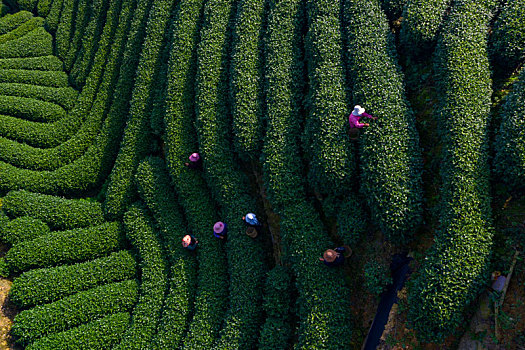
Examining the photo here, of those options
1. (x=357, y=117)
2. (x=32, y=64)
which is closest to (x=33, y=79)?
(x=32, y=64)

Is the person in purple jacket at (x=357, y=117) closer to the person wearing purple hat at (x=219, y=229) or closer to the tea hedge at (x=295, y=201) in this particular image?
the tea hedge at (x=295, y=201)

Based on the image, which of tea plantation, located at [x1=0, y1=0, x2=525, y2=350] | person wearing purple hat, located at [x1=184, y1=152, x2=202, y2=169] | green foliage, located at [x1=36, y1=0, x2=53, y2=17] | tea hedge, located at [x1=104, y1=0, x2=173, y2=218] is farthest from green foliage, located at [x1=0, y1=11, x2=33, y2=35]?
person wearing purple hat, located at [x1=184, y1=152, x2=202, y2=169]

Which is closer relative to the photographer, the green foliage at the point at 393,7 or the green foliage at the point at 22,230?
the green foliage at the point at 393,7

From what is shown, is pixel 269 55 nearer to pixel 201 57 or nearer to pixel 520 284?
pixel 201 57

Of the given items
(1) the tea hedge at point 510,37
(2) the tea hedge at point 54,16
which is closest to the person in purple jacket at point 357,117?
(1) the tea hedge at point 510,37

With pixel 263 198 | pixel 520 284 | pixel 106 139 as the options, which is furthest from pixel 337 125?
pixel 106 139

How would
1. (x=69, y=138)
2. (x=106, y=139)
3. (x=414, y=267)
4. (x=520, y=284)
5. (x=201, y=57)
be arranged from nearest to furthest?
(x=520, y=284) < (x=414, y=267) < (x=201, y=57) < (x=106, y=139) < (x=69, y=138)

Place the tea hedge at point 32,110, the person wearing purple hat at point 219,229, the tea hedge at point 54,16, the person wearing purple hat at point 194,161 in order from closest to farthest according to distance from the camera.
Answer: the person wearing purple hat at point 219,229
the person wearing purple hat at point 194,161
the tea hedge at point 32,110
the tea hedge at point 54,16
